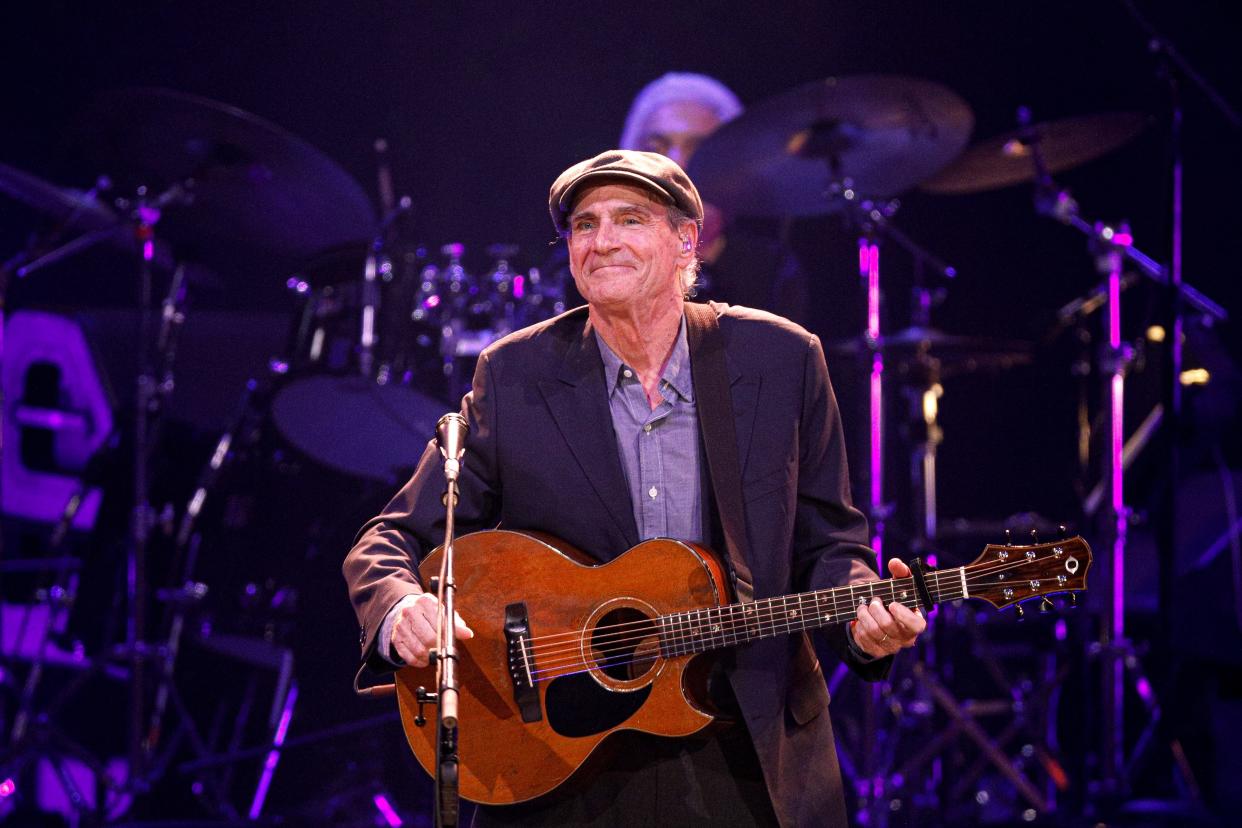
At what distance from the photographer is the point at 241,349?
6422mm

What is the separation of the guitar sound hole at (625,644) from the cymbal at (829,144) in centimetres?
314

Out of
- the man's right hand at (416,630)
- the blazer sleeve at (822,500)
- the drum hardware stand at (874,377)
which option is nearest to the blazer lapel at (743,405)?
the blazer sleeve at (822,500)

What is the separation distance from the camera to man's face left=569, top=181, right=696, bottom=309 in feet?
9.52

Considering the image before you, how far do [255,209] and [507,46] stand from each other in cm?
216

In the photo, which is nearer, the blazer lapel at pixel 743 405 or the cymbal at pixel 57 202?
the blazer lapel at pixel 743 405

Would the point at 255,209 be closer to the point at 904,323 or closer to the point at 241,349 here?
the point at 241,349

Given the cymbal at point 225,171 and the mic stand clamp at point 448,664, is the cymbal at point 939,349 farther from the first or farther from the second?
the mic stand clamp at point 448,664

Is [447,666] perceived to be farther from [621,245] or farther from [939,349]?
[939,349]

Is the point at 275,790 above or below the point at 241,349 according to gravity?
below

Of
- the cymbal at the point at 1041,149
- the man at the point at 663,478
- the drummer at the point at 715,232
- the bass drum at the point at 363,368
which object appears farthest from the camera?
the drummer at the point at 715,232

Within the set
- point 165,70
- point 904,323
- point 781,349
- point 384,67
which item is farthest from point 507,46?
point 781,349

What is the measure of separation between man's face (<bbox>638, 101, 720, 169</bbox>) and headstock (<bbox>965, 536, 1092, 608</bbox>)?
3.77 metres

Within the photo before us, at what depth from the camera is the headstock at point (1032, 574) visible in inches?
100

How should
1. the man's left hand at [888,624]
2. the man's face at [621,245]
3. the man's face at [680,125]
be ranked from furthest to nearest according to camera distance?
1. the man's face at [680,125]
2. the man's face at [621,245]
3. the man's left hand at [888,624]
